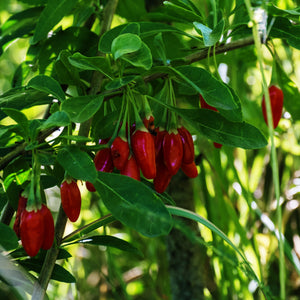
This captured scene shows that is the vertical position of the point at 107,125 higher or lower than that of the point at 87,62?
lower

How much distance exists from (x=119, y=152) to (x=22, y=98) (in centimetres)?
18

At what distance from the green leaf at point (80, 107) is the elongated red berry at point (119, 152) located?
0.19 feet

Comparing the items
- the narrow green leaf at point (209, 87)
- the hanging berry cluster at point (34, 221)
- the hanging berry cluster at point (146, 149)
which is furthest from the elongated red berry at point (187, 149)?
the hanging berry cluster at point (34, 221)

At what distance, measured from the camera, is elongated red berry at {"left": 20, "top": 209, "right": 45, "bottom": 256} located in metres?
0.54

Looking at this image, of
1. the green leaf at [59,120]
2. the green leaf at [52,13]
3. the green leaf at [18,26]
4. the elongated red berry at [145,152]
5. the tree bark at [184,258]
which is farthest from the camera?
the tree bark at [184,258]

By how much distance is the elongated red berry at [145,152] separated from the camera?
0.60 m

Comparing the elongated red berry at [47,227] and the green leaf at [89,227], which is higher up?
the elongated red berry at [47,227]

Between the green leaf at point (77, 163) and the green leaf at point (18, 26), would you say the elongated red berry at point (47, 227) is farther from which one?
the green leaf at point (18, 26)

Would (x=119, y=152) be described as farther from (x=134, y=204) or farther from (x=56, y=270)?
(x=56, y=270)

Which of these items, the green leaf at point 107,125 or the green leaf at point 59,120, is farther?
the green leaf at point 107,125

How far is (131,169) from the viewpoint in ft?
2.00

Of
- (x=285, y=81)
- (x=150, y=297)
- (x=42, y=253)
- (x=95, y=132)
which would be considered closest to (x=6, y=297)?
(x=42, y=253)

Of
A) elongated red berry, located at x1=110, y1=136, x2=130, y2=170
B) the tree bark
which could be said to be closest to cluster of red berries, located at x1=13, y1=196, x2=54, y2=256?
elongated red berry, located at x1=110, y1=136, x2=130, y2=170

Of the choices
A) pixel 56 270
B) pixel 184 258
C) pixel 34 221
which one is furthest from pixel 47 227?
pixel 184 258
